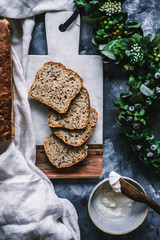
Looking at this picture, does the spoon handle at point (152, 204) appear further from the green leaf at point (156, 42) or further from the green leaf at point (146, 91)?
the green leaf at point (156, 42)


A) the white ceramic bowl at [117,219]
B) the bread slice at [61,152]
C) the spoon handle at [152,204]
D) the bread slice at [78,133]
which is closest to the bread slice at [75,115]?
the bread slice at [78,133]

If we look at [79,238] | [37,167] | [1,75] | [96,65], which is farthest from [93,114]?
[79,238]

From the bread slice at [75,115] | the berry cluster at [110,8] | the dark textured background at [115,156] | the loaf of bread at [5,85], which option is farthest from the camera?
the dark textured background at [115,156]

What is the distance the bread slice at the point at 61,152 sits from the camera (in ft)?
8.93

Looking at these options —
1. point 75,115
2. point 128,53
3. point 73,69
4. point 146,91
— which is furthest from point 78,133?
point 128,53

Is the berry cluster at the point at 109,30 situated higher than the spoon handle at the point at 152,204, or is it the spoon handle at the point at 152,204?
the berry cluster at the point at 109,30

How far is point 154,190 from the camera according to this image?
287 centimetres

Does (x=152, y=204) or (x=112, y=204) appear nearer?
(x=152, y=204)

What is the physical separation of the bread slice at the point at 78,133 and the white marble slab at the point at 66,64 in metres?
0.07

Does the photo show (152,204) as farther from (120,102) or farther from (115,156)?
(120,102)

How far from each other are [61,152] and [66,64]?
0.84m

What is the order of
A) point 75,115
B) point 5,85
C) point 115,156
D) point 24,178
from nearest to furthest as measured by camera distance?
point 5,85 < point 24,178 < point 75,115 < point 115,156

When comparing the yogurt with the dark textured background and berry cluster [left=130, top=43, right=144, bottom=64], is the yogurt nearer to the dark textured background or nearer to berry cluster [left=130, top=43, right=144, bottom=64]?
the dark textured background

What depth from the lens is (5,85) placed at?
2.48 m
